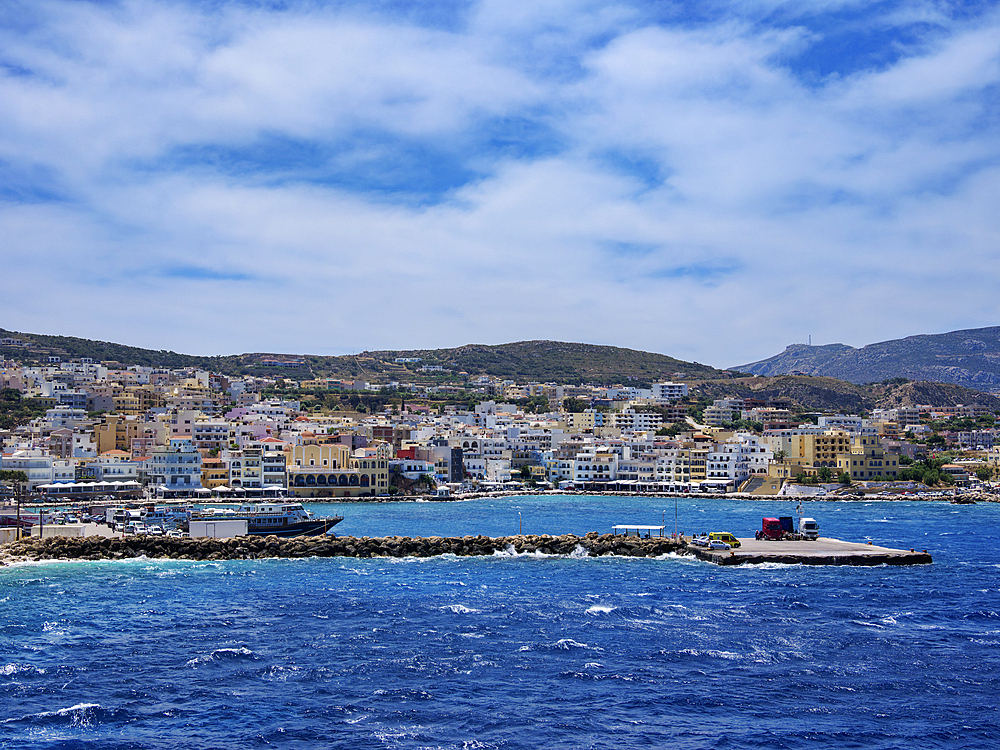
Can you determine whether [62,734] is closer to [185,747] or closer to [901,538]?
[185,747]

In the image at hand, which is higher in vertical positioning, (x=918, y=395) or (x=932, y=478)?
(x=918, y=395)

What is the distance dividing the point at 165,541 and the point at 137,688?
70.3 ft

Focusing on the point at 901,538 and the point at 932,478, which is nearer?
the point at 901,538

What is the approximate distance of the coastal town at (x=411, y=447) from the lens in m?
76.9

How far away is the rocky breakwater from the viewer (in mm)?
38781

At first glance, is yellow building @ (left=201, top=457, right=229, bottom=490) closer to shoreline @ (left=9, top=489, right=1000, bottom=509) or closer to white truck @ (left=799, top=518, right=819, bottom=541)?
shoreline @ (left=9, top=489, right=1000, bottom=509)

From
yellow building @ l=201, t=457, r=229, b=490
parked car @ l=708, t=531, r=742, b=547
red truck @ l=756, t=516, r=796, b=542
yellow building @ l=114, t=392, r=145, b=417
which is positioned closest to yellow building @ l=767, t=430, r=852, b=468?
red truck @ l=756, t=516, r=796, b=542

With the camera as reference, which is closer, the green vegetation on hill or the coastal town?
the coastal town

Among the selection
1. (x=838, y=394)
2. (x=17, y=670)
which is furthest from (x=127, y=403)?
(x=838, y=394)

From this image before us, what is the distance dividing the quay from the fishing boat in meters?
19.4

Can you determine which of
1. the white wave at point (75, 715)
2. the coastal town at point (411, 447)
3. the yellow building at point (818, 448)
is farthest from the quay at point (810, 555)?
the yellow building at point (818, 448)

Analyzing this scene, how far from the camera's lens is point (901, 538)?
157 feet

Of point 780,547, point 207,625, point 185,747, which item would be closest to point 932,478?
point 780,547

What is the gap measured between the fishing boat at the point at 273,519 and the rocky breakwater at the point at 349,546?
14.6 feet
